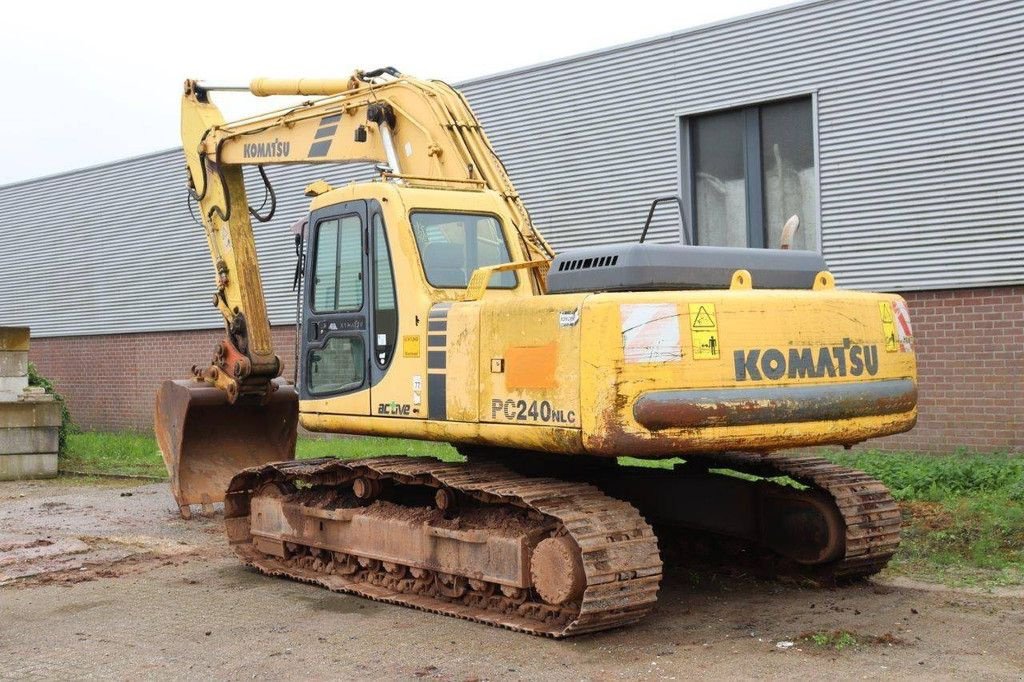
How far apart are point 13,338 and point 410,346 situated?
10.4 m

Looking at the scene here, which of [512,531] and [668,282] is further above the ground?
[668,282]

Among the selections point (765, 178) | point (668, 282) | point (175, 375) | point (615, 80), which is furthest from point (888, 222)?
point (175, 375)

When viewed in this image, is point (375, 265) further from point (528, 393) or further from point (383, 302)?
point (528, 393)

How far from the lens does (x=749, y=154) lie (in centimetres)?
1512

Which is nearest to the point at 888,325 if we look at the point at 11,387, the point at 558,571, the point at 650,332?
the point at 650,332

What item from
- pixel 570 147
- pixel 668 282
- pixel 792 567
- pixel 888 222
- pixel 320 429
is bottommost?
pixel 792 567

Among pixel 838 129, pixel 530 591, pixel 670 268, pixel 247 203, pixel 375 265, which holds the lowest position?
pixel 530 591

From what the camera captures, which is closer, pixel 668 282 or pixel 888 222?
pixel 668 282

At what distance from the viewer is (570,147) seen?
1695 cm

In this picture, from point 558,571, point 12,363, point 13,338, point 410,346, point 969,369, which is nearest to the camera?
point 558,571

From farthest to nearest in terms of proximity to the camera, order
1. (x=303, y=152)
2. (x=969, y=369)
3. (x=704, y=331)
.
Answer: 1. (x=969, y=369)
2. (x=303, y=152)
3. (x=704, y=331)

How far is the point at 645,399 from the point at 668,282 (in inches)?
32.1

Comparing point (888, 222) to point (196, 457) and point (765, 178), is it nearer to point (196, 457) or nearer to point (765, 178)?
point (765, 178)

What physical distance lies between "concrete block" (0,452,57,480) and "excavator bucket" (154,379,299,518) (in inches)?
224
